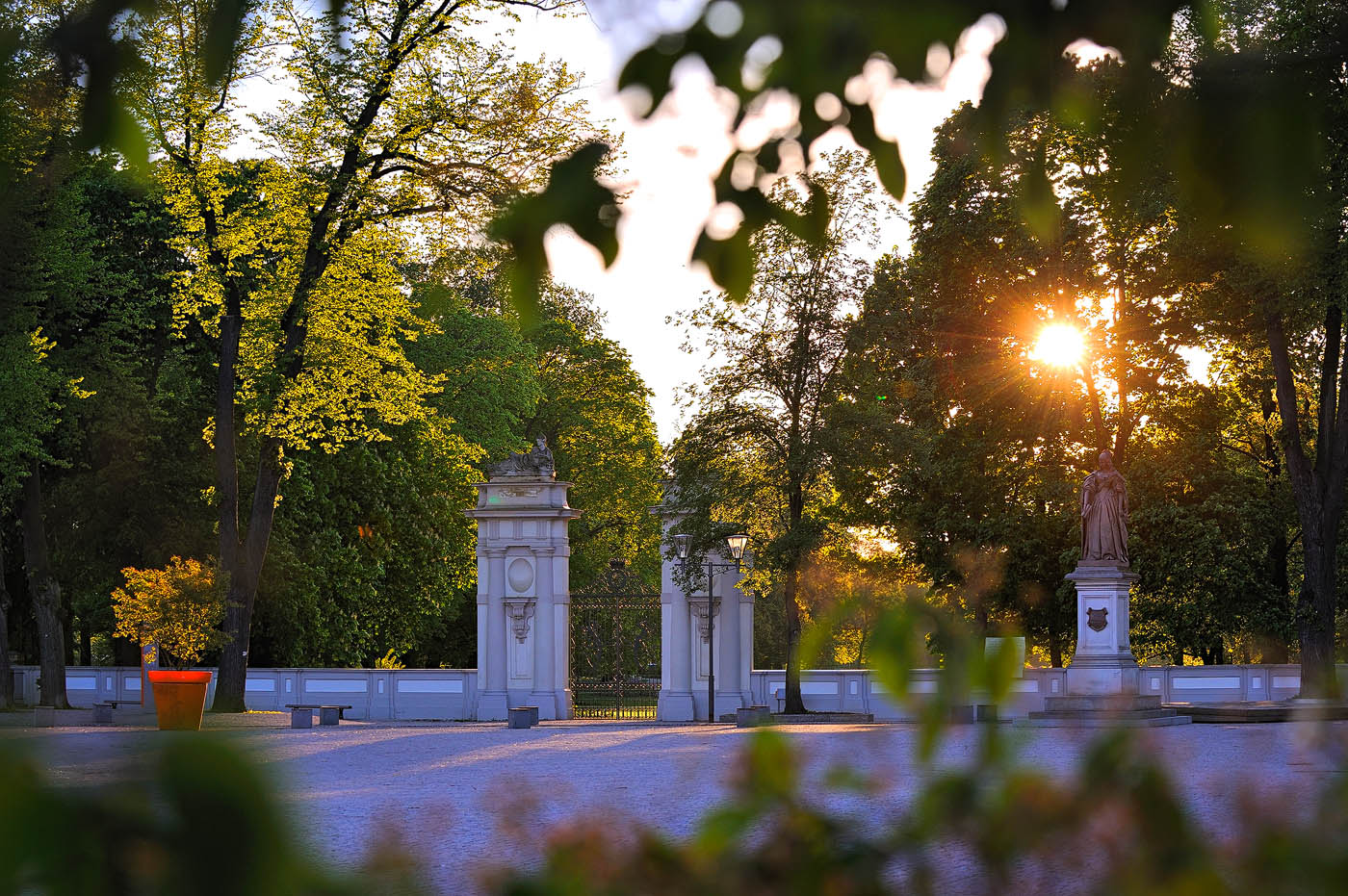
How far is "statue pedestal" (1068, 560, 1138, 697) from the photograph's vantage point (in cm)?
2484

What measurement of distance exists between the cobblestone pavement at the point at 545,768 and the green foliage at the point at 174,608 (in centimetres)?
229

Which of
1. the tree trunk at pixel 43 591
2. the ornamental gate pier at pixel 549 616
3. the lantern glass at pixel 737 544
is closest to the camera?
the lantern glass at pixel 737 544

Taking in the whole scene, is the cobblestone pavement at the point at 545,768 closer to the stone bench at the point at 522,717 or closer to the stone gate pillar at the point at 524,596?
Result: the stone bench at the point at 522,717

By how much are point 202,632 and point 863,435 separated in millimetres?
11211

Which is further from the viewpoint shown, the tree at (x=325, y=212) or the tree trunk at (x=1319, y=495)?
the tree trunk at (x=1319, y=495)

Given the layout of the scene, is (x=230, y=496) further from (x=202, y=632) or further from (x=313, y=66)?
(x=313, y=66)

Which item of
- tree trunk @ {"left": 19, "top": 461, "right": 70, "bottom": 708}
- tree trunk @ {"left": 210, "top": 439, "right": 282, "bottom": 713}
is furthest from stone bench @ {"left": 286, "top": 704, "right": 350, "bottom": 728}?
tree trunk @ {"left": 19, "top": 461, "right": 70, "bottom": 708}

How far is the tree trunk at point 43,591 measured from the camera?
90.6 feet

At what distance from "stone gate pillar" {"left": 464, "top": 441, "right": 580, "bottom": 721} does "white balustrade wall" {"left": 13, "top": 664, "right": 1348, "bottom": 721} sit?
1.36m

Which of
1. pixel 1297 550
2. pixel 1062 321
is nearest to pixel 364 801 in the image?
pixel 1062 321

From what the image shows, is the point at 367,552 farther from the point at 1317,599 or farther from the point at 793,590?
the point at 1317,599

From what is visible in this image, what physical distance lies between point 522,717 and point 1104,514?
994 centimetres

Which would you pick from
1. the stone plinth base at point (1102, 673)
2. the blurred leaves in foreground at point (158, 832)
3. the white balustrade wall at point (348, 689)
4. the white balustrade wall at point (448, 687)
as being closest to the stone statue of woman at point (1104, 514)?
the stone plinth base at point (1102, 673)

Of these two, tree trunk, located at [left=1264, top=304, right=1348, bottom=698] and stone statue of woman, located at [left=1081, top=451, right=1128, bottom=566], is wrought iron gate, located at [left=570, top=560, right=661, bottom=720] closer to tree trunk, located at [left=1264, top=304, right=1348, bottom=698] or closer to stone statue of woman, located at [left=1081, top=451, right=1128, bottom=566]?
stone statue of woman, located at [left=1081, top=451, right=1128, bottom=566]
